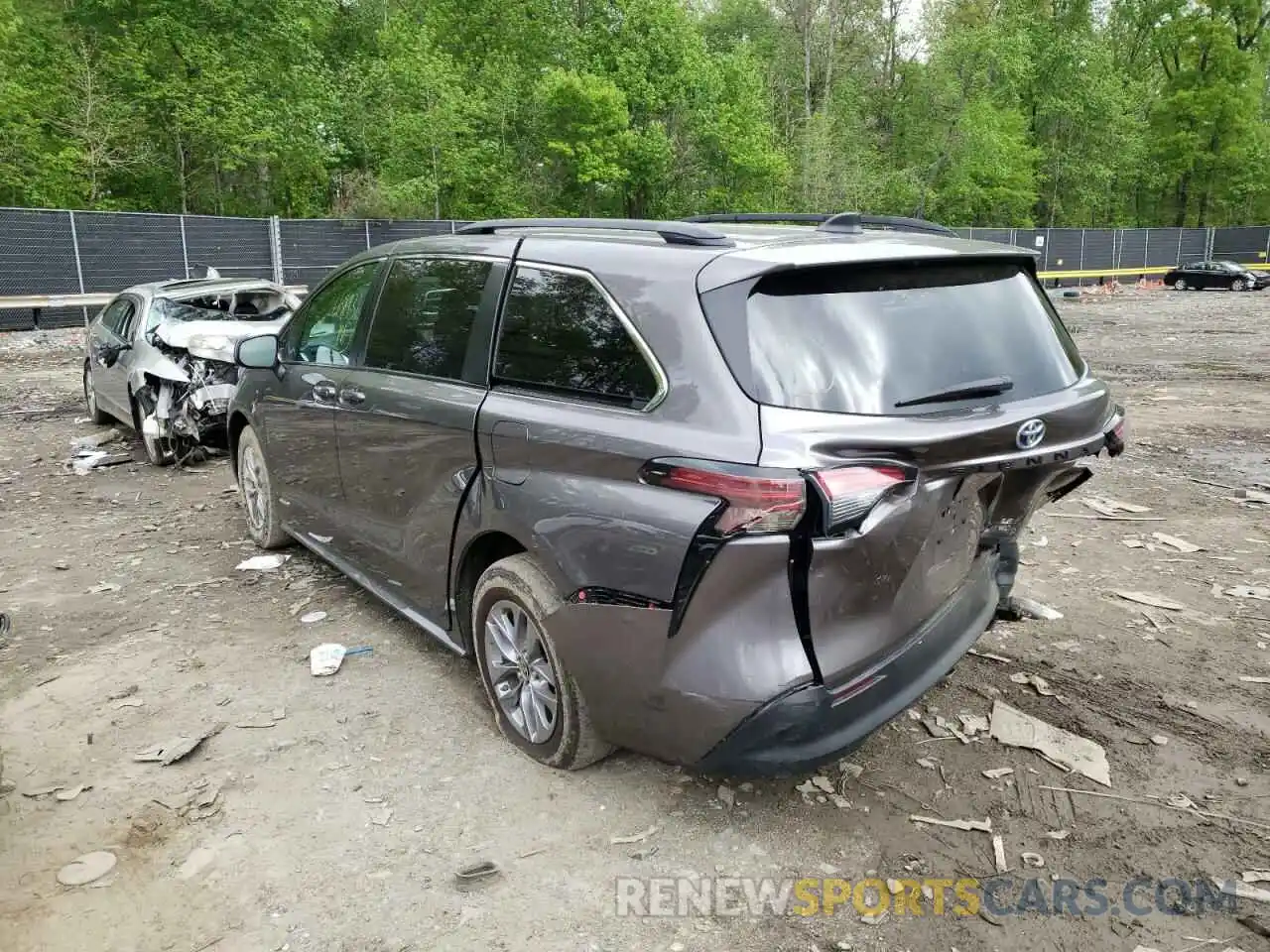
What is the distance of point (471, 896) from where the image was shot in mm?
2709

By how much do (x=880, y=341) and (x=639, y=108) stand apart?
32697 mm

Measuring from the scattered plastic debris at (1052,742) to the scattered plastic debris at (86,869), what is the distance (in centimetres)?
315

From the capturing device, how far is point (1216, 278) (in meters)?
34.2

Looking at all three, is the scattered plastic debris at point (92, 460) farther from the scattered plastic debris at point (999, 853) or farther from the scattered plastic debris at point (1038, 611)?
the scattered plastic debris at point (999, 853)

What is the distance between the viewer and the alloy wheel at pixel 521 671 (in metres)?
3.21

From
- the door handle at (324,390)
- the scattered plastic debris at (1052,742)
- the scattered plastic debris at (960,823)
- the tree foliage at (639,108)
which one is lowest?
the scattered plastic debris at (960,823)

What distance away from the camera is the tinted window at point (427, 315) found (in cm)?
360

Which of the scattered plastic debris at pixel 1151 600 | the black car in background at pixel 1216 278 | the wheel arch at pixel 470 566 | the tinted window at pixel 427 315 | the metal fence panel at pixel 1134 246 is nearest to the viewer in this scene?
the wheel arch at pixel 470 566

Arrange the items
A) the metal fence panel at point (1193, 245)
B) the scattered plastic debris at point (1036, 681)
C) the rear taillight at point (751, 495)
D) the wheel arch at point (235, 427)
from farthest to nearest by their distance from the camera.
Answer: the metal fence panel at point (1193, 245), the wheel arch at point (235, 427), the scattered plastic debris at point (1036, 681), the rear taillight at point (751, 495)

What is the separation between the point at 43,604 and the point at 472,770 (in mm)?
3205

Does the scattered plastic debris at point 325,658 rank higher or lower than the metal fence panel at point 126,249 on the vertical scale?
lower

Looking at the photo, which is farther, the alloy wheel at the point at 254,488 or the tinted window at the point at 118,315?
the tinted window at the point at 118,315

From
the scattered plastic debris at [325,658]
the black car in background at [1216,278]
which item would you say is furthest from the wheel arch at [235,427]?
the black car in background at [1216,278]

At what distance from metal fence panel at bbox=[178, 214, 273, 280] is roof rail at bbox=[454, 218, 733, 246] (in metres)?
20.4
